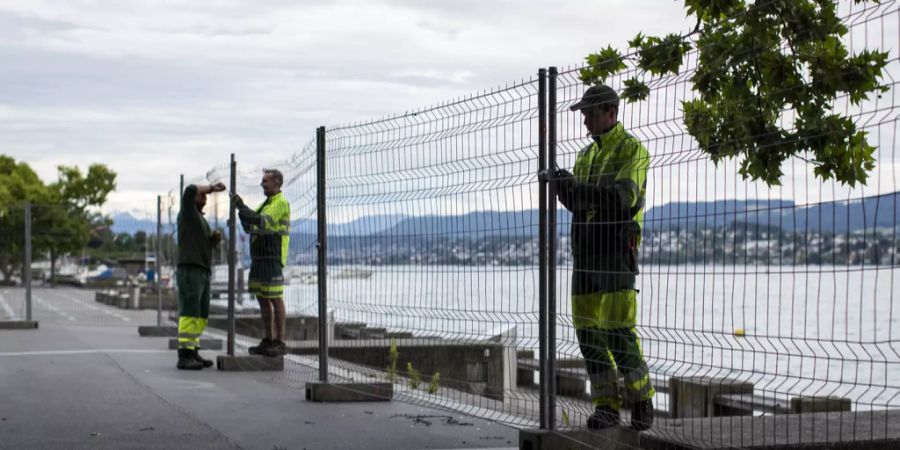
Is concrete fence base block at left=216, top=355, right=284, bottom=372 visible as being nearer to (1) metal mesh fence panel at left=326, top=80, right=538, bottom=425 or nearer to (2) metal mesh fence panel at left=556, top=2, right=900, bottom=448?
(1) metal mesh fence panel at left=326, top=80, right=538, bottom=425

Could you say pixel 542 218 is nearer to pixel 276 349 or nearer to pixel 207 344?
pixel 276 349

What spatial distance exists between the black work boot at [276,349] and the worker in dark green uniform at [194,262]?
753mm

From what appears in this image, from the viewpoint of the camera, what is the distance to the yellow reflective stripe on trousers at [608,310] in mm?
6863

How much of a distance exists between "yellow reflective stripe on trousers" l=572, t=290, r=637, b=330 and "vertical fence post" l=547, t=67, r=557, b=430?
159mm

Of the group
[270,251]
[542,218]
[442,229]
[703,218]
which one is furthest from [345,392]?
[703,218]

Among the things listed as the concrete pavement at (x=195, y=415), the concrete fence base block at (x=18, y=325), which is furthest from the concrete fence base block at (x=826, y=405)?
the concrete fence base block at (x=18, y=325)

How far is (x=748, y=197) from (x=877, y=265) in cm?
87

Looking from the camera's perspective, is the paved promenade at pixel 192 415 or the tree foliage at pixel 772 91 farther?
the paved promenade at pixel 192 415

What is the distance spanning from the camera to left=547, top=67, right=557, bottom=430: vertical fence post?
705cm

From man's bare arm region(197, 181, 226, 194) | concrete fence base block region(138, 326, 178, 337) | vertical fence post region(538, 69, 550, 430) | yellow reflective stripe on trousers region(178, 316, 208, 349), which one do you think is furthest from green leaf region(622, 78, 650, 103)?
concrete fence base block region(138, 326, 178, 337)

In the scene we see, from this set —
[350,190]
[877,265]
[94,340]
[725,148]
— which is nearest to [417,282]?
[350,190]

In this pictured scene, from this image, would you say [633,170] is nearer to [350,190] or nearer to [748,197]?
[748,197]

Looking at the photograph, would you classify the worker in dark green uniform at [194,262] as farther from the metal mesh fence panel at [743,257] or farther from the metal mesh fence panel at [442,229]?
the metal mesh fence panel at [743,257]

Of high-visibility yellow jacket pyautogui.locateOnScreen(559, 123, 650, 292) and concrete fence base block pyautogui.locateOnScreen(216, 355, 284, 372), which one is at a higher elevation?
high-visibility yellow jacket pyautogui.locateOnScreen(559, 123, 650, 292)
